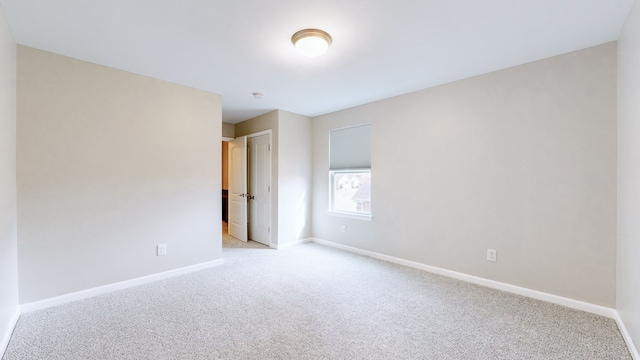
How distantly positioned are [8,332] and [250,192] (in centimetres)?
359

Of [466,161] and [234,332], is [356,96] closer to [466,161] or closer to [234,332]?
[466,161]

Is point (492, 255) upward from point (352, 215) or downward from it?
downward

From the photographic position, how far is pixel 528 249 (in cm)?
280

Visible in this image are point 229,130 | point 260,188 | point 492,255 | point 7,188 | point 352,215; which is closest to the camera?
point 7,188

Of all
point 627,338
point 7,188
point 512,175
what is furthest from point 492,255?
point 7,188

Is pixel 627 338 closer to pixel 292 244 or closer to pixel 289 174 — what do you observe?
pixel 292 244

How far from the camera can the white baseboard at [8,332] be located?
1.90 metres

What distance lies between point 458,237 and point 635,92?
78.5 inches

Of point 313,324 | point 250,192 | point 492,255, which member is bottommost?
point 313,324

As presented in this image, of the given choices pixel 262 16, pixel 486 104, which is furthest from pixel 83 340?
pixel 486 104

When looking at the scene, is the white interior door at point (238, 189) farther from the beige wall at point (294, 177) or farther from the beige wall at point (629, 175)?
the beige wall at point (629, 175)

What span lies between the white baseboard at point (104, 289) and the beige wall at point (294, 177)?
1.48 meters

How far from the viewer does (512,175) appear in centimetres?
289

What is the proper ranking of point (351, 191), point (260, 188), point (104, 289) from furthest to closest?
point (260, 188)
point (351, 191)
point (104, 289)
